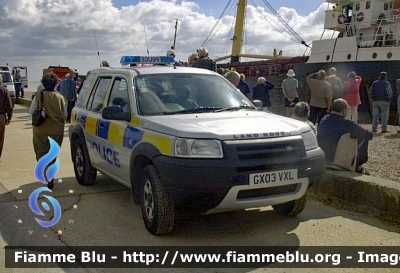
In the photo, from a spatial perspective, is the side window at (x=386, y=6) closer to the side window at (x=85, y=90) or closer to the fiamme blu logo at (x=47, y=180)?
the side window at (x=85, y=90)

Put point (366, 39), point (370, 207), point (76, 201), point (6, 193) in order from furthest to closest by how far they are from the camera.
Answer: point (366, 39), point (6, 193), point (76, 201), point (370, 207)

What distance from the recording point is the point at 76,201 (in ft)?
18.9

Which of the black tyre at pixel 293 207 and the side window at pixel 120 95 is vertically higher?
the side window at pixel 120 95

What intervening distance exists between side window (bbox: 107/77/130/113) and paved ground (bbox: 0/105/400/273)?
1.25 metres

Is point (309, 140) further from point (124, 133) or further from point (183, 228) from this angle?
point (124, 133)

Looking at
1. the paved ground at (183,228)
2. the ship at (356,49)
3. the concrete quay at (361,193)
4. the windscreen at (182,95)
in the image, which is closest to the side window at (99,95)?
the windscreen at (182,95)

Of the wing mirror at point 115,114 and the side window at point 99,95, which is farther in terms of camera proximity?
the side window at point 99,95

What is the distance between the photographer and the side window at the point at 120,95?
521 centimetres

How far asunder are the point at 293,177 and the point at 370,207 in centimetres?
161

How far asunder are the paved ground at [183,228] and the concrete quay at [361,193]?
201 millimetres

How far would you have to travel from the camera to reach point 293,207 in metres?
4.96

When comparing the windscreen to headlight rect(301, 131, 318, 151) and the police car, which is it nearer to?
the police car

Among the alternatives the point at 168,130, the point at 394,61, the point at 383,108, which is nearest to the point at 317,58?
the point at 394,61

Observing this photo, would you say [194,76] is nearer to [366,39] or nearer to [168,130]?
[168,130]
